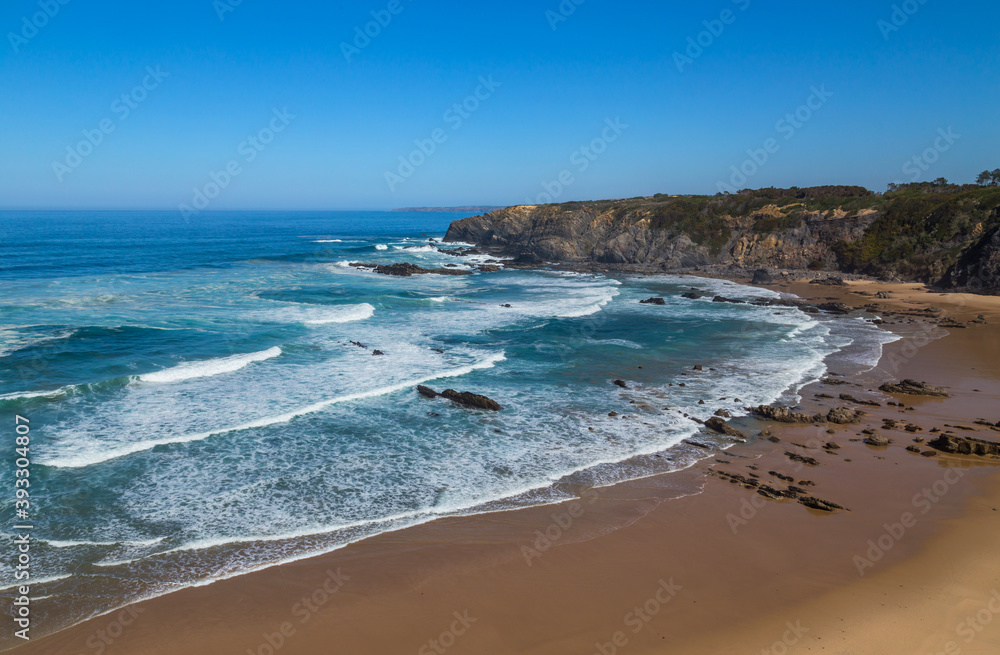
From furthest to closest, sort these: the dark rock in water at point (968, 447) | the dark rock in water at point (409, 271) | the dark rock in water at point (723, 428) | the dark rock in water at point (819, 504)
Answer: the dark rock in water at point (409, 271)
the dark rock in water at point (723, 428)
the dark rock in water at point (968, 447)
the dark rock in water at point (819, 504)

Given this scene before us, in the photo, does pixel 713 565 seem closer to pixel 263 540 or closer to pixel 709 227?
pixel 263 540

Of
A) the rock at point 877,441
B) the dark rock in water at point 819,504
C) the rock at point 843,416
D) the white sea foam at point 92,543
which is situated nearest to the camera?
the white sea foam at point 92,543

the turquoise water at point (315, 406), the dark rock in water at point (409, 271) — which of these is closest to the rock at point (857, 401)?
the turquoise water at point (315, 406)

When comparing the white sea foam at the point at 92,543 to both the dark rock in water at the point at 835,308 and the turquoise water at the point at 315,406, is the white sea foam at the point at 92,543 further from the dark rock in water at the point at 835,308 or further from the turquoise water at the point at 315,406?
the dark rock in water at the point at 835,308

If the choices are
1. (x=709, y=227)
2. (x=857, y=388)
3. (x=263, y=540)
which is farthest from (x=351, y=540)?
(x=709, y=227)

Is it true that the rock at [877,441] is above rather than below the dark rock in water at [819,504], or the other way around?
above

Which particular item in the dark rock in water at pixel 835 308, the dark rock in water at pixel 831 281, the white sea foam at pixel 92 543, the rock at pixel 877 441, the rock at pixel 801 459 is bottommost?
the white sea foam at pixel 92 543

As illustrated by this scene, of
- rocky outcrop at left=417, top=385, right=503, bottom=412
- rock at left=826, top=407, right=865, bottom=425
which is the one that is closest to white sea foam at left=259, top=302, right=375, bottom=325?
rocky outcrop at left=417, top=385, right=503, bottom=412
